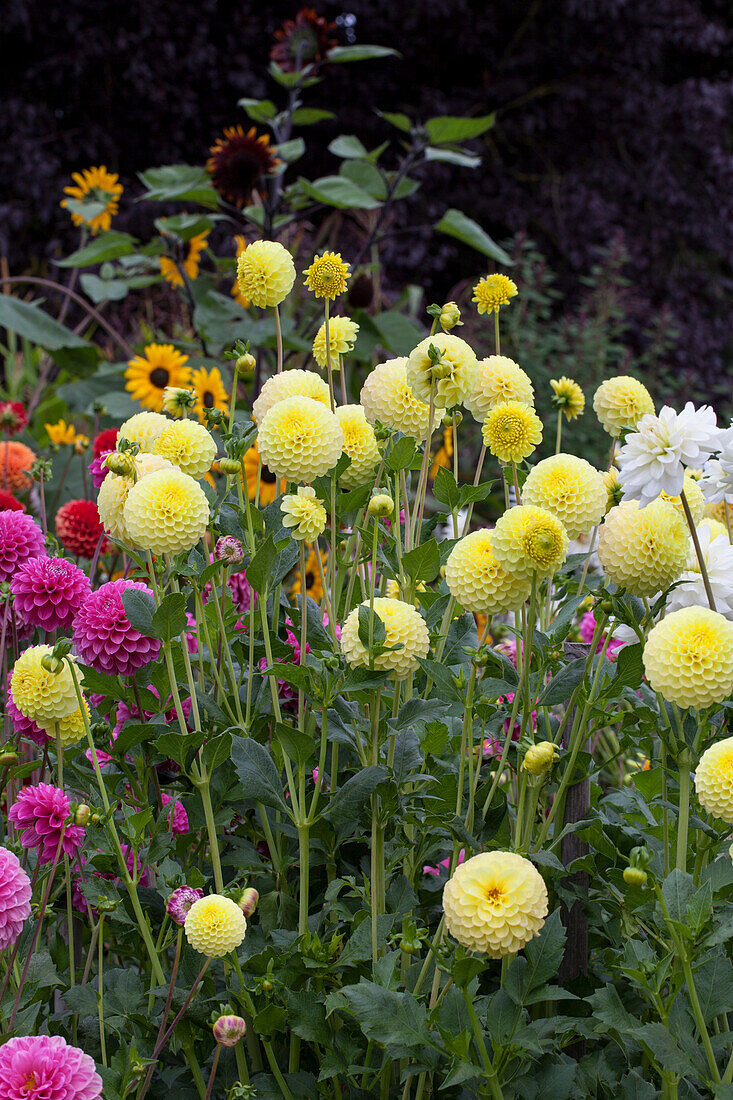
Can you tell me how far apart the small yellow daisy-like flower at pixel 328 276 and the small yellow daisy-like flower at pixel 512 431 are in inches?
8.3

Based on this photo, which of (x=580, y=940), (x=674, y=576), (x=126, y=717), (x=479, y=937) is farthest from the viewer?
(x=126, y=717)

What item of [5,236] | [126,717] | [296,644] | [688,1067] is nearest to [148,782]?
[126,717]

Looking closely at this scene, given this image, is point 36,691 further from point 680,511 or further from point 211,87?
point 211,87

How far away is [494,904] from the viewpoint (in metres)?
0.67

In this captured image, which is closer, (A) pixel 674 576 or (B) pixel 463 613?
(A) pixel 674 576

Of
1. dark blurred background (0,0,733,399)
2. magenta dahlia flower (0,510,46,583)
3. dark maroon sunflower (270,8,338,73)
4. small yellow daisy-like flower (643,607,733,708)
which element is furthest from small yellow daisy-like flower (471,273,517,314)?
dark blurred background (0,0,733,399)

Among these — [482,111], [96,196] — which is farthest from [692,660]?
[482,111]

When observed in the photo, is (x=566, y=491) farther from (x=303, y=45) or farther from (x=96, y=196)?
(x=96, y=196)

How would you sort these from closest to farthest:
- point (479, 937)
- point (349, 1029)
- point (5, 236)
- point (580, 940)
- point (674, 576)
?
point (479, 937) < point (674, 576) < point (349, 1029) < point (580, 940) < point (5, 236)

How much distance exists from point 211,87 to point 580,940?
21.4 ft

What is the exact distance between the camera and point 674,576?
0.80 metres

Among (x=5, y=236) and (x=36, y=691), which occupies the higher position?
(x=36, y=691)

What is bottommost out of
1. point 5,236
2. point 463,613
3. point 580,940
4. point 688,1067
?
point 5,236

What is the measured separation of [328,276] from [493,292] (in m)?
0.19
